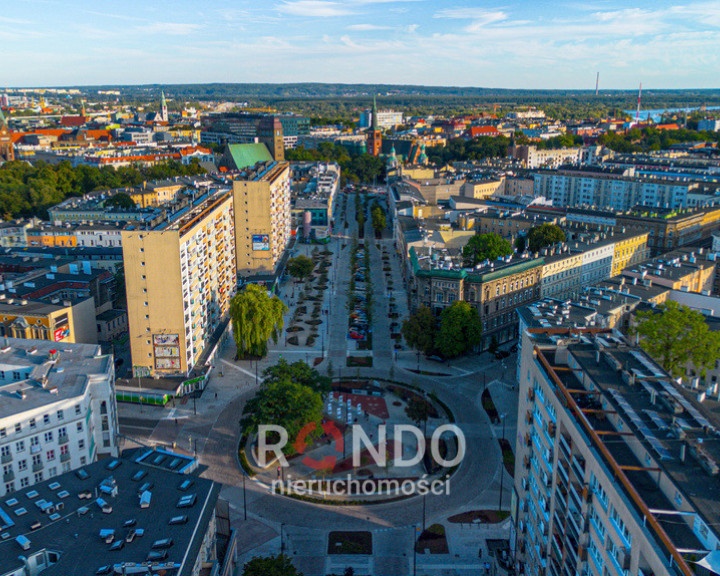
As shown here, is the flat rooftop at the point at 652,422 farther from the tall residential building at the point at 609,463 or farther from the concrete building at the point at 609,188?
the concrete building at the point at 609,188

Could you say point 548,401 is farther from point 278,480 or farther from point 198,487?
point 278,480

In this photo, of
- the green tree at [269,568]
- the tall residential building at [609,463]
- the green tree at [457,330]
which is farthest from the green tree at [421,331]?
the green tree at [269,568]

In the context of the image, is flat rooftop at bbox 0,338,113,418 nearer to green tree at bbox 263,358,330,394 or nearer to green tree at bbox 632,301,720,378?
green tree at bbox 263,358,330,394

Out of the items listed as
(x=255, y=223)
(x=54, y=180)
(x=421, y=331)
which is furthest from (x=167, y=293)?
(x=54, y=180)

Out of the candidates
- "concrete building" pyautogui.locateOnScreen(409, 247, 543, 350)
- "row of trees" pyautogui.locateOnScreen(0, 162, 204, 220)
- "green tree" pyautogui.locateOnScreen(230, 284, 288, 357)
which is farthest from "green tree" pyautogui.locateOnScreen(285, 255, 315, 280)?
"row of trees" pyautogui.locateOnScreen(0, 162, 204, 220)

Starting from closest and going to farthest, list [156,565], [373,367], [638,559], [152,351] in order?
1. [638,559]
2. [156,565]
3. [152,351]
4. [373,367]

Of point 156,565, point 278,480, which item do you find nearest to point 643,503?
point 156,565
